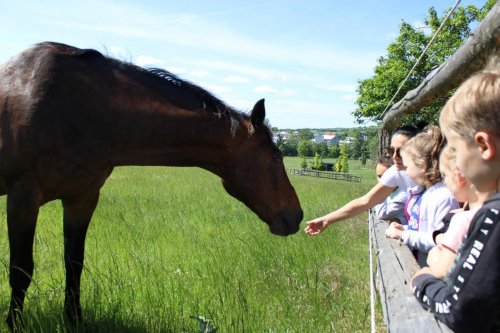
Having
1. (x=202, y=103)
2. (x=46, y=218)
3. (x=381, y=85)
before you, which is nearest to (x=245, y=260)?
(x=202, y=103)

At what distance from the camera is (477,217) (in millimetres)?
1193

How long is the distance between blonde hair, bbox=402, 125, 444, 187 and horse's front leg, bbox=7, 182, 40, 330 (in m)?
2.64

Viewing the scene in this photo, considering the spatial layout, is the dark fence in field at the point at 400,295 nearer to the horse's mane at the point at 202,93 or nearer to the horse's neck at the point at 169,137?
the horse's neck at the point at 169,137

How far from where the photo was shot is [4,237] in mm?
5902

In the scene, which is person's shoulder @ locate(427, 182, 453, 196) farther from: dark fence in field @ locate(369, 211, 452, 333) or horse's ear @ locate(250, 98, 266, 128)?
horse's ear @ locate(250, 98, 266, 128)

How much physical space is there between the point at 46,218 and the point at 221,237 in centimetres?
313

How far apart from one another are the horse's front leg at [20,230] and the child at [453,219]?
104 inches

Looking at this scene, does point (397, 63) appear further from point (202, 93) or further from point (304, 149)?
point (304, 149)

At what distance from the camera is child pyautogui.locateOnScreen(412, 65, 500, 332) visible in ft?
3.81

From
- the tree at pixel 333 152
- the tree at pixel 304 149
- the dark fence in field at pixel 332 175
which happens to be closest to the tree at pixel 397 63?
the dark fence in field at pixel 332 175

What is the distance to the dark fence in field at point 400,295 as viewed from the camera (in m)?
1.72

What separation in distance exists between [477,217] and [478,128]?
26cm

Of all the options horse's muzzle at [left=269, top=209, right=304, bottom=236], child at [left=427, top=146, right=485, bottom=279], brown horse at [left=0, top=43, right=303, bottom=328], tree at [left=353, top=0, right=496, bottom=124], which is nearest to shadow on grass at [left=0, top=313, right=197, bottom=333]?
brown horse at [left=0, top=43, right=303, bottom=328]

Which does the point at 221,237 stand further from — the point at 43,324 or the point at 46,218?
the point at 43,324
